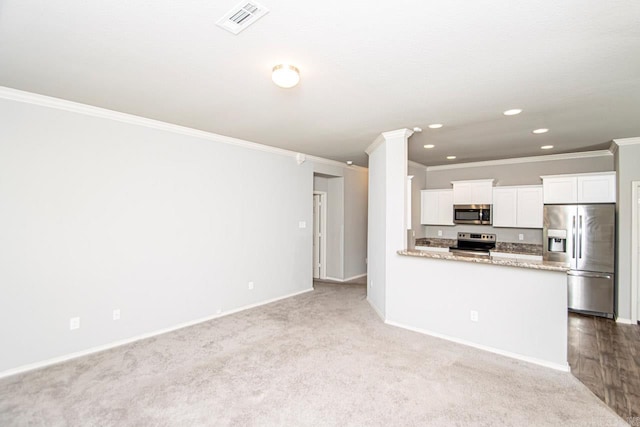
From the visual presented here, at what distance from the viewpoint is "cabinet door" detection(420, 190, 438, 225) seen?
667 centimetres

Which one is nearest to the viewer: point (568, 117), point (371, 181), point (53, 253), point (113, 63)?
point (113, 63)

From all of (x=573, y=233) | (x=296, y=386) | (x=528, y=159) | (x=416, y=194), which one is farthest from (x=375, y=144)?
(x=296, y=386)

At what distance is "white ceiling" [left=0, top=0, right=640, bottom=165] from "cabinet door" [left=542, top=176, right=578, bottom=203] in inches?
50.6

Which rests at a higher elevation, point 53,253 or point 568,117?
point 568,117

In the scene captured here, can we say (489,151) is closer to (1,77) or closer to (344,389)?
(344,389)

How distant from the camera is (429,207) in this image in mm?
6762

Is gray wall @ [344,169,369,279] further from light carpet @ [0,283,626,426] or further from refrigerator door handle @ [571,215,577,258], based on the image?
refrigerator door handle @ [571,215,577,258]

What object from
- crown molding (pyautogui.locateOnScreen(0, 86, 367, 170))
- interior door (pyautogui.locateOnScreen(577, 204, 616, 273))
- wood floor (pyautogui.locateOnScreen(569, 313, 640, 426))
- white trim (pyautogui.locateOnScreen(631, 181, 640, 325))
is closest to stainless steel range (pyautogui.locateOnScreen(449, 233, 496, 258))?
interior door (pyautogui.locateOnScreen(577, 204, 616, 273))

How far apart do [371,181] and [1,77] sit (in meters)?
4.45

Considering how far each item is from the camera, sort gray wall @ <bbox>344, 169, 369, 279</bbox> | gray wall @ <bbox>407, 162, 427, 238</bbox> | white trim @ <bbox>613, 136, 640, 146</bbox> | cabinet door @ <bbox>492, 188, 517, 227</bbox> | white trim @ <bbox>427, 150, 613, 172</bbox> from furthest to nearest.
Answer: gray wall @ <bbox>344, 169, 369, 279</bbox>
gray wall @ <bbox>407, 162, 427, 238</bbox>
cabinet door @ <bbox>492, 188, 517, 227</bbox>
white trim @ <bbox>427, 150, 613, 172</bbox>
white trim @ <bbox>613, 136, 640, 146</bbox>

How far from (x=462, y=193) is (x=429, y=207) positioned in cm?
76

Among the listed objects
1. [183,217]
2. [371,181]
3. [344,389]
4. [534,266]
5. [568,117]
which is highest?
[568,117]

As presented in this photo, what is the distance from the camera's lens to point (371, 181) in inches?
207

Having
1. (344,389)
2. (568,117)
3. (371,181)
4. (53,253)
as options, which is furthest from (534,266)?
(53,253)
